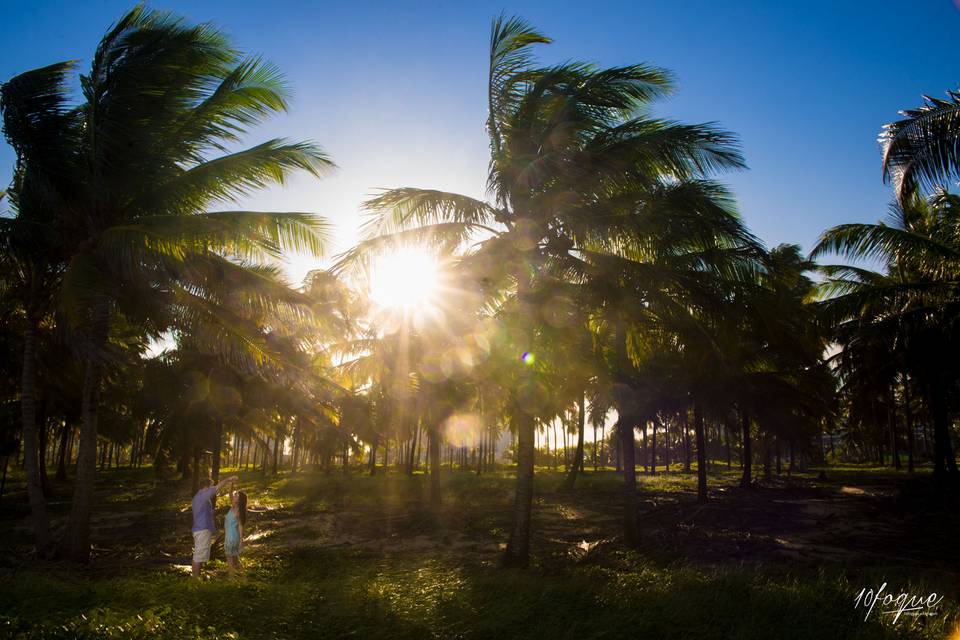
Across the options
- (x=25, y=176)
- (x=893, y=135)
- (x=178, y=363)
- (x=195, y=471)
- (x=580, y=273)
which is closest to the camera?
(x=893, y=135)

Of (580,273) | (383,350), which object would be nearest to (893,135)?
(580,273)

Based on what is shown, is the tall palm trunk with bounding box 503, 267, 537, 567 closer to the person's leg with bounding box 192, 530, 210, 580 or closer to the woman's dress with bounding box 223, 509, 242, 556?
the woman's dress with bounding box 223, 509, 242, 556

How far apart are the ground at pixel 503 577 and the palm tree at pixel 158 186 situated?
430 centimetres

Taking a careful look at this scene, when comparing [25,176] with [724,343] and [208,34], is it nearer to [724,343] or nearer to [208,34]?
[208,34]

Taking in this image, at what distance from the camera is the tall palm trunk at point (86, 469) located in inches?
424

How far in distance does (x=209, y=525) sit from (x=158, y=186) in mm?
6815

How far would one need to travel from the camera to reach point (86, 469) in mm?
11070

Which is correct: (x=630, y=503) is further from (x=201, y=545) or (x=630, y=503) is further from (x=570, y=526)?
(x=201, y=545)

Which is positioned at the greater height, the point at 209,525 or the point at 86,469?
the point at 86,469

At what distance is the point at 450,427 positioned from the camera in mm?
26688

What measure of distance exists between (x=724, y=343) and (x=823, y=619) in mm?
6096

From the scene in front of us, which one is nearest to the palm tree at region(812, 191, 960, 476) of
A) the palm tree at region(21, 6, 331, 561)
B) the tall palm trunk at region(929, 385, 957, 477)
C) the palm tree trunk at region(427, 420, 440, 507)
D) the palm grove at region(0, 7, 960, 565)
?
the palm grove at region(0, 7, 960, 565)

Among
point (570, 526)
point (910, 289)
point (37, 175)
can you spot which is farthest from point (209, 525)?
point (910, 289)

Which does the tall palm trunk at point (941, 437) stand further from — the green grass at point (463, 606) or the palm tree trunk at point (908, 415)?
the green grass at point (463, 606)
